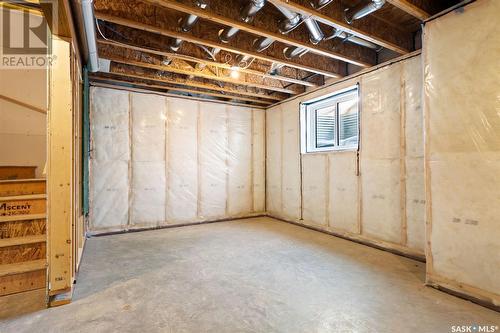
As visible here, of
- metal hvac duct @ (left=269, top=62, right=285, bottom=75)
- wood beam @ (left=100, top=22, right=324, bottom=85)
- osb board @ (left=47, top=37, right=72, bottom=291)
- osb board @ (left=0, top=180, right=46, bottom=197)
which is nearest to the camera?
osb board @ (left=47, top=37, right=72, bottom=291)

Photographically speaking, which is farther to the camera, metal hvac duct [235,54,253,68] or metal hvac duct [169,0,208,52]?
metal hvac duct [235,54,253,68]

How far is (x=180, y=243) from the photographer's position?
3641 mm

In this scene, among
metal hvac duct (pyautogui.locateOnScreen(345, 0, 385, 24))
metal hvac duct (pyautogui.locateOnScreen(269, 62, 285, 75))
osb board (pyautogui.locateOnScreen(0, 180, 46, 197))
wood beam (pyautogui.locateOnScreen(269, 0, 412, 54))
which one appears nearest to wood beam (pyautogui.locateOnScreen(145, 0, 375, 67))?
wood beam (pyautogui.locateOnScreen(269, 0, 412, 54))

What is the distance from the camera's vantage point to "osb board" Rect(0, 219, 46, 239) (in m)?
2.38

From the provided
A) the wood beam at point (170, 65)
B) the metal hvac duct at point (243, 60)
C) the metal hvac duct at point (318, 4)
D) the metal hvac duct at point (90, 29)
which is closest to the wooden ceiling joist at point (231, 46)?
the metal hvac duct at point (90, 29)

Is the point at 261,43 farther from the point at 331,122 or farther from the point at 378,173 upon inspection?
the point at 378,173

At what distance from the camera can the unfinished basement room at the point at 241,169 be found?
6.41ft

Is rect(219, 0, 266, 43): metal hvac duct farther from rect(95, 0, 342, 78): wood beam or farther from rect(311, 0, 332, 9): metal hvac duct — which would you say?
rect(311, 0, 332, 9): metal hvac duct

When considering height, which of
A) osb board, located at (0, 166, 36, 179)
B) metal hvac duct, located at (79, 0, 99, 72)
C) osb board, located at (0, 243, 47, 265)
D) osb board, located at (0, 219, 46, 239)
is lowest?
osb board, located at (0, 243, 47, 265)

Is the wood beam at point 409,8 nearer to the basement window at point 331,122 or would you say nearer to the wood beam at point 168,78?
the basement window at point 331,122

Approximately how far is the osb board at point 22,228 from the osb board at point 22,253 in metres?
0.15

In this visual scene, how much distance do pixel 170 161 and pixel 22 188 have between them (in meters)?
2.32

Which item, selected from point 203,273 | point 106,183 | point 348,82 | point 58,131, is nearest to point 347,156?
point 348,82

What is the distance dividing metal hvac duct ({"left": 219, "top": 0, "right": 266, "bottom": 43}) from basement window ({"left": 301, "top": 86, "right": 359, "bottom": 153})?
84.0 inches
